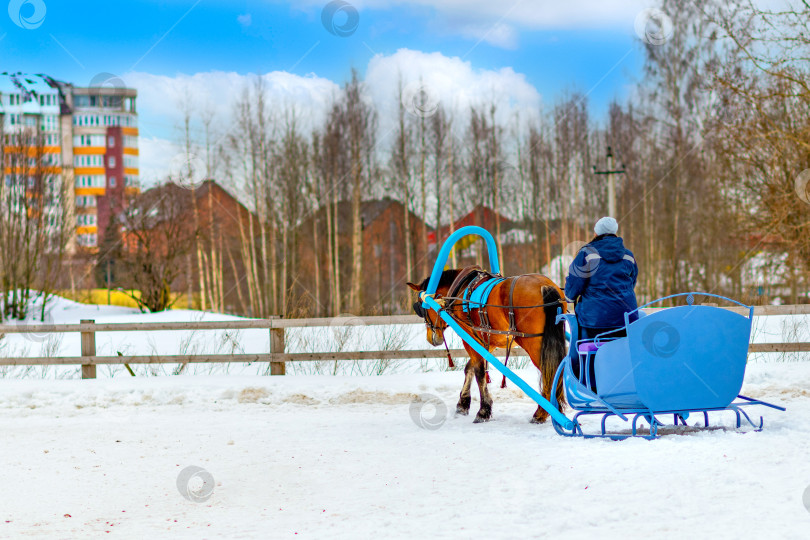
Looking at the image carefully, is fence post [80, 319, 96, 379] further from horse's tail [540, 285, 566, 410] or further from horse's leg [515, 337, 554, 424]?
horse's tail [540, 285, 566, 410]

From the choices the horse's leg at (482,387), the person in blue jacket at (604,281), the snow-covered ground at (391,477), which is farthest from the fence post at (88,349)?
the person in blue jacket at (604,281)

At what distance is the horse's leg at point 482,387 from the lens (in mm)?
7805

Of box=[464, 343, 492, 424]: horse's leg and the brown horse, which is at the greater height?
the brown horse

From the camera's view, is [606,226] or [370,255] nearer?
[606,226]

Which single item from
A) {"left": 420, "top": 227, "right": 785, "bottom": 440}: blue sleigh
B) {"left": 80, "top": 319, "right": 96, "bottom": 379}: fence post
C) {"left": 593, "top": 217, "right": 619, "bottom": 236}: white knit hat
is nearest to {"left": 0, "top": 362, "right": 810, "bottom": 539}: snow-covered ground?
{"left": 420, "top": 227, "right": 785, "bottom": 440}: blue sleigh

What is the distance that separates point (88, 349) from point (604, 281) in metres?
8.40

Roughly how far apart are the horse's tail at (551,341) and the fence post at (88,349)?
288 inches

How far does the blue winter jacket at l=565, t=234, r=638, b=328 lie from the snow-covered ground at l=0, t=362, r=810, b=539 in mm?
1049

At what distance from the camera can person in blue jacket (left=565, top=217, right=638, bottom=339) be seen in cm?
632

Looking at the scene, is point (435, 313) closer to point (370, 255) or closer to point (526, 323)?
point (526, 323)

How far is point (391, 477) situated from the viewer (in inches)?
217

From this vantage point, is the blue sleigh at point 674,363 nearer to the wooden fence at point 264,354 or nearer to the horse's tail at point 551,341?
the horse's tail at point 551,341

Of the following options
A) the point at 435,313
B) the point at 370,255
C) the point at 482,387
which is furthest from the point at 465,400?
the point at 370,255

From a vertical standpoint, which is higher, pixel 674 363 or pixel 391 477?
pixel 674 363
